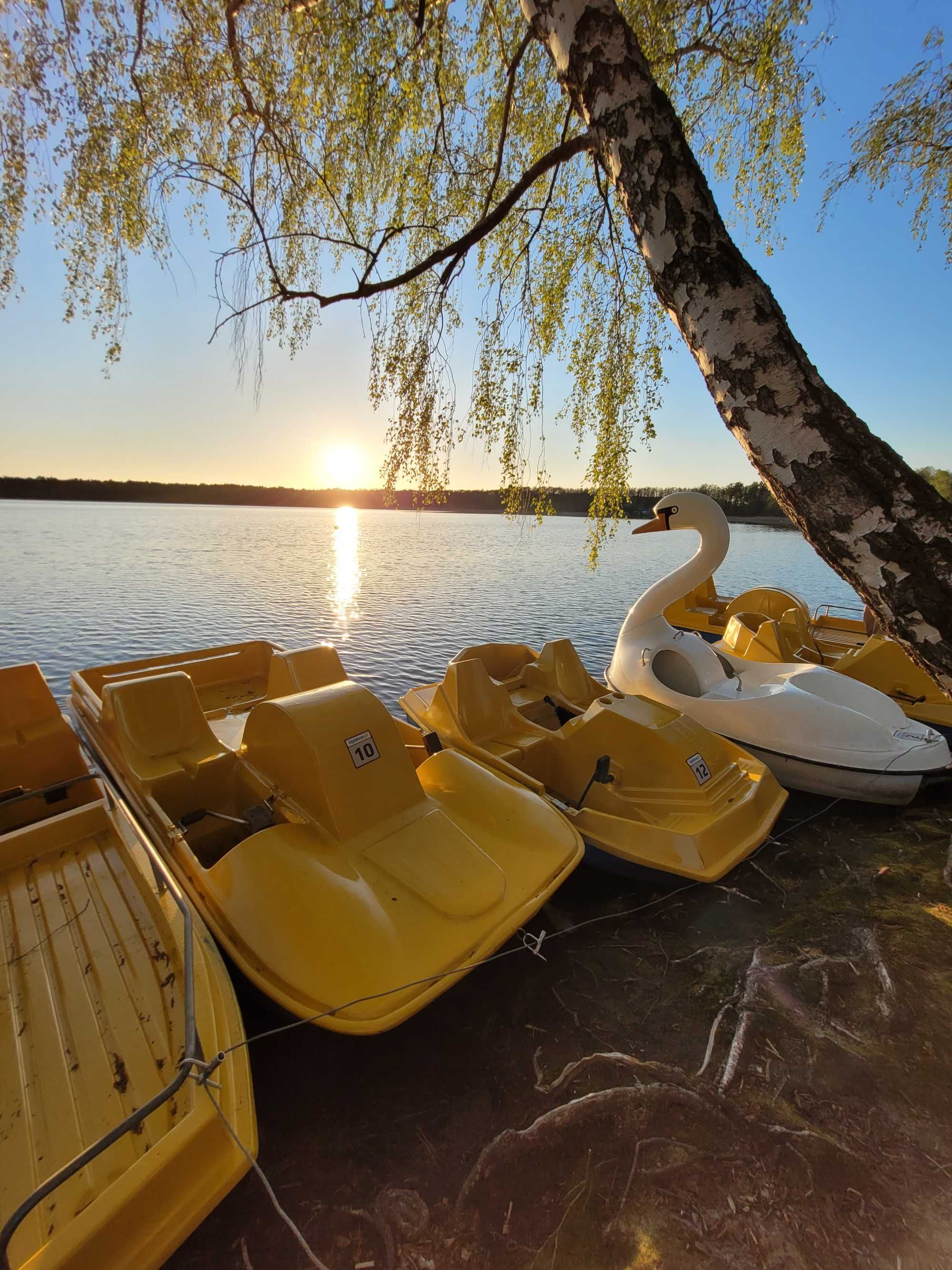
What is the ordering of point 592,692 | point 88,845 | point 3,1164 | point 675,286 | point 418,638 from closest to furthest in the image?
point 3,1164
point 675,286
point 88,845
point 592,692
point 418,638

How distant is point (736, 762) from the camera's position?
4.24 meters

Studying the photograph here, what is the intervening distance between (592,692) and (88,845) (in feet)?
13.9

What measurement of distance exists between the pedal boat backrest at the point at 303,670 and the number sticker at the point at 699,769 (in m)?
2.98

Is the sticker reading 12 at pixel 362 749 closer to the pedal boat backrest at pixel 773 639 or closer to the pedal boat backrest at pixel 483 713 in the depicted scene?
the pedal boat backrest at pixel 483 713

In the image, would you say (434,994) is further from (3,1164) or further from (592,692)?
(592,692)

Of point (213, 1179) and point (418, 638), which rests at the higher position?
point (213, 1179)

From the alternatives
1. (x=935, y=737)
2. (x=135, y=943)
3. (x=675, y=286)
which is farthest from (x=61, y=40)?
(x=935, y=737)

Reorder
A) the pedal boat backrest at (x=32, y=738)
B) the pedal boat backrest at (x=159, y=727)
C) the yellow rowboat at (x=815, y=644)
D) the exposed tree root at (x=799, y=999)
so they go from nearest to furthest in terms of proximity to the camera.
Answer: the exposed tree root at (x=799, y=999)
the pedal boat backrest at (x=159, y=727)
the pedal boat backrest at (x=32, y=738)
the yellow rowboat at (x=815, y=644)

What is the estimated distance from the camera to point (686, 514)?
643 centimetres

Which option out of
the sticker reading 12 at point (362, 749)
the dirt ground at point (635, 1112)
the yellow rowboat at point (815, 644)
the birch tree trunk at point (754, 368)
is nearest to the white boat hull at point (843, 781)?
the yellow rowboat at point (815, 644)

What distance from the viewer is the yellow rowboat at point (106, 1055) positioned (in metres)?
1.46

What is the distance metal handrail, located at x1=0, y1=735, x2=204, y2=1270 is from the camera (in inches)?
49.2

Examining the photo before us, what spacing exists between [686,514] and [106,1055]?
659cm

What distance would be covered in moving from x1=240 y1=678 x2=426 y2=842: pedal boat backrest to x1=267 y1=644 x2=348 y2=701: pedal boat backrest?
1.62m
